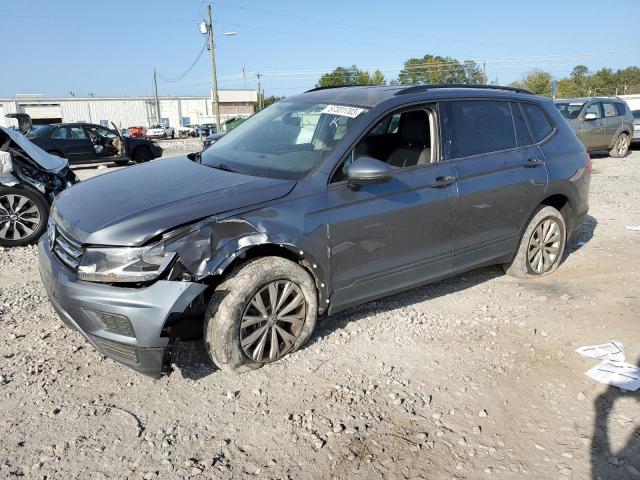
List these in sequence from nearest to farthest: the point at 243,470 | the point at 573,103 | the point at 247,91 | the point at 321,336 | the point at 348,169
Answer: the point at 243,470 → the point at 348,169 → the point at 321,336 → the point at 573,103 → the point at 247,91

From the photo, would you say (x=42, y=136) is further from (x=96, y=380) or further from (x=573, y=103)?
(x=573, y=103)

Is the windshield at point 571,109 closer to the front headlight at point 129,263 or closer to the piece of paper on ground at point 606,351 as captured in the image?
the piece of paper on ground at point 606,351

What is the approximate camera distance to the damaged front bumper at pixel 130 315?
9.33 ft

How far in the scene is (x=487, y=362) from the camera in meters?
3.59

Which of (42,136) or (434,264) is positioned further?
(42,136)

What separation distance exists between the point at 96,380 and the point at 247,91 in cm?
8089

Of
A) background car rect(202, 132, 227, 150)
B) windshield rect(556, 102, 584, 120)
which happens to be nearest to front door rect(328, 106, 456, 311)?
background car rect(202, 132, 227, 150)

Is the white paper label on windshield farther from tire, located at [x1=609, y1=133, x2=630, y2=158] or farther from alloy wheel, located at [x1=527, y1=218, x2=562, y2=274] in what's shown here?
tire, located at [x1=609, y1=133, x2=630, y2=158]

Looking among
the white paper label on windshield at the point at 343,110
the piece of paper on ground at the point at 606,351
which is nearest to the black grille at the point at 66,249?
the white paper label on windshield at the point at 343,110

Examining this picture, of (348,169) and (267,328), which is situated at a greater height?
(348,169)

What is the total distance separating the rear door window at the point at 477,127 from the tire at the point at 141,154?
14.3 metres

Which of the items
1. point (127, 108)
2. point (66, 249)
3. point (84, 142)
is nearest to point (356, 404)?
point (66, 249)

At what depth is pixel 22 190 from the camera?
6.26 metres

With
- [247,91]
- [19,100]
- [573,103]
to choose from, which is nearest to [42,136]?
[573,103]
